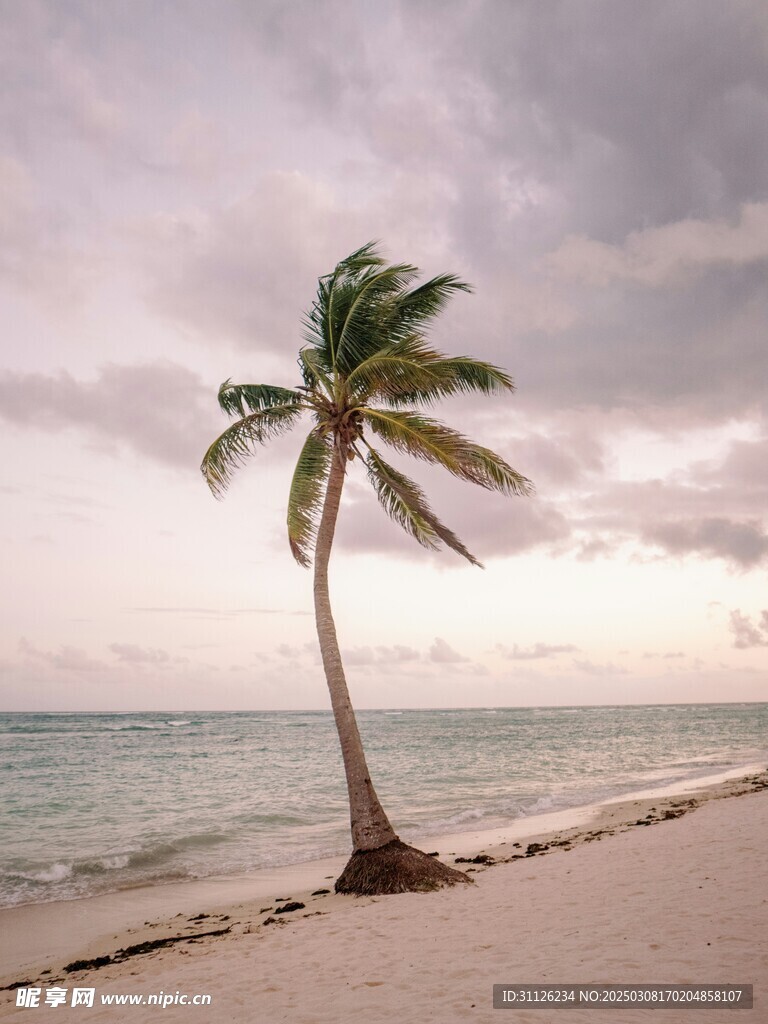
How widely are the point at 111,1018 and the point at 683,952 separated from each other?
16.9 feet

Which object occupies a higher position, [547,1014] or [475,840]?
[547,1014]

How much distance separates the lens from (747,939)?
5.97m

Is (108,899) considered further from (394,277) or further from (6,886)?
(394,277)

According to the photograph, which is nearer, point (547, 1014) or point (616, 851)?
point (547, 1014)

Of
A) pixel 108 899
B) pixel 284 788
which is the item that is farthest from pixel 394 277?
pixel 284 788

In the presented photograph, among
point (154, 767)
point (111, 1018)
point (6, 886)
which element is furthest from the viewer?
point (154, 767)

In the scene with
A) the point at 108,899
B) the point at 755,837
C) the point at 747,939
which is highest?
the point at 747,939

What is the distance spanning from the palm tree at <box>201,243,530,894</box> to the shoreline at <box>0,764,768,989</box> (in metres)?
2.27

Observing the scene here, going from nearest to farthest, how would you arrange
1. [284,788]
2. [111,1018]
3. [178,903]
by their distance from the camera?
[111,1018], [178,903], [284,788]

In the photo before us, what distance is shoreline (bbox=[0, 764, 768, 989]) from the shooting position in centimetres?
827

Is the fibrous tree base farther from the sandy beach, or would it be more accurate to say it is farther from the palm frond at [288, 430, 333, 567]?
the palm frond at [288, 430, 333, 567]

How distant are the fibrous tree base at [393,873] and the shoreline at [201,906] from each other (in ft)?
0.82

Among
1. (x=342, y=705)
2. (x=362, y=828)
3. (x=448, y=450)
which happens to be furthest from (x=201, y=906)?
(x=448, y=450)

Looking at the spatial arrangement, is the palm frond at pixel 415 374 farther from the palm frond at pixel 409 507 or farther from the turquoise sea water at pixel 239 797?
the turquoise sea water at pixel 239 797
